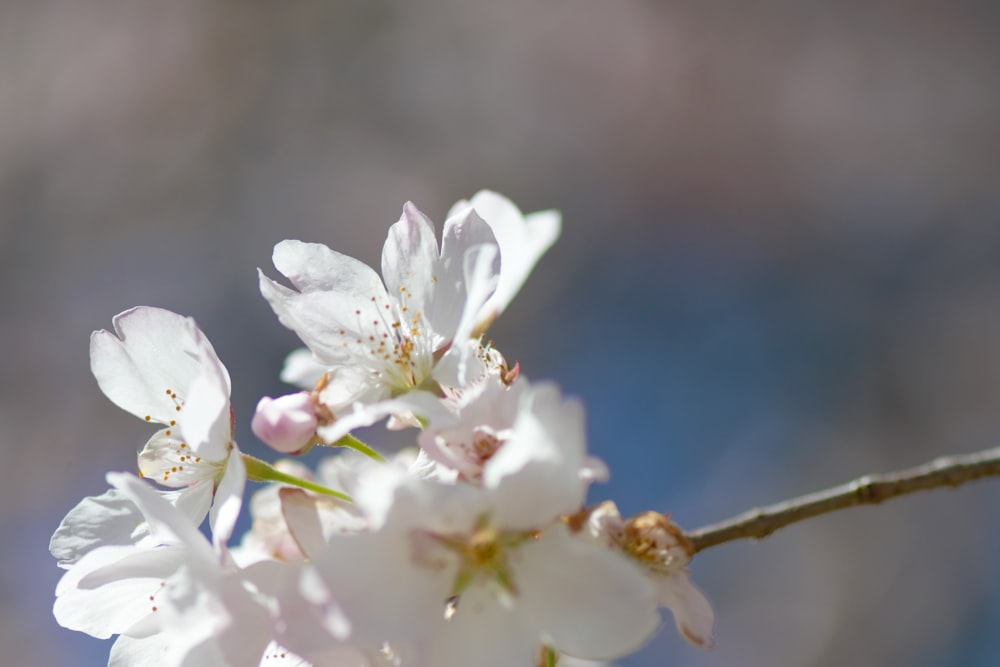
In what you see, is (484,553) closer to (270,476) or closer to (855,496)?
(270,476)

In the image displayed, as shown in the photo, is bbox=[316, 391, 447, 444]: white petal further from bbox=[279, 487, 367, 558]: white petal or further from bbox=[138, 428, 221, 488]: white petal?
bbox=[138, 428, 221, 488]: white petal

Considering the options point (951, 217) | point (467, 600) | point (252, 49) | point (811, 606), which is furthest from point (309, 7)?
point (467, 600)

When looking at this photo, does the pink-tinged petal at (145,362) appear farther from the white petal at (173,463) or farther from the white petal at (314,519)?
the white petal at (314,519)

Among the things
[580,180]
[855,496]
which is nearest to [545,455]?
[855,496]

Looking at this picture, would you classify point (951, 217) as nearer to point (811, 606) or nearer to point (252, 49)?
point (811, 606)

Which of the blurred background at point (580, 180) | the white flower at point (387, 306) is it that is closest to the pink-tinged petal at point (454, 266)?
the white flower at point (387, 306)

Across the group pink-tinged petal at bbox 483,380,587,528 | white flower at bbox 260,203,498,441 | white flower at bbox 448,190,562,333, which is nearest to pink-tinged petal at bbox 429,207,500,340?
white flower at bbox 260,203,498,441
